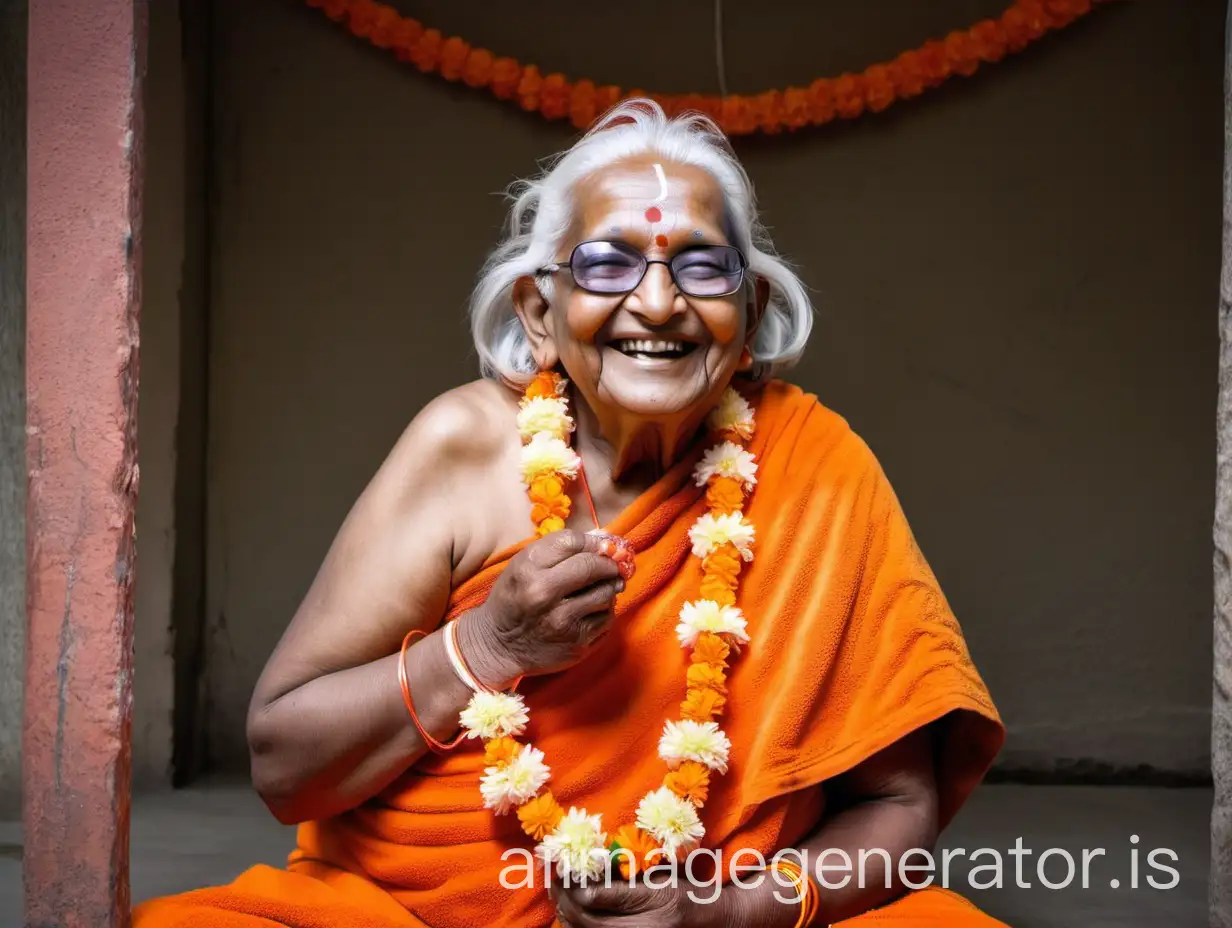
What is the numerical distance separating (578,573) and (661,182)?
75 centimetres

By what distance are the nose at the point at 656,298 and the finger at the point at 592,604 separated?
18.1 inches

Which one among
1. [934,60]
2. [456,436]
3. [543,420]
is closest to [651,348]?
[543,420]

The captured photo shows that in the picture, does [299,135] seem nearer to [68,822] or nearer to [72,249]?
[72,249]

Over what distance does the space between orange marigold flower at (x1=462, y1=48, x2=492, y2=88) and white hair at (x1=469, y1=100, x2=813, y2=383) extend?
1.44 metres

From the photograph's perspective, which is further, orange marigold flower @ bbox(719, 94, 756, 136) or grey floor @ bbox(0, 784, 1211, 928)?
orange marigold flower @ bbox(719, 94, 756, 136)

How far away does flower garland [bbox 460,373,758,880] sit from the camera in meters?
2.50

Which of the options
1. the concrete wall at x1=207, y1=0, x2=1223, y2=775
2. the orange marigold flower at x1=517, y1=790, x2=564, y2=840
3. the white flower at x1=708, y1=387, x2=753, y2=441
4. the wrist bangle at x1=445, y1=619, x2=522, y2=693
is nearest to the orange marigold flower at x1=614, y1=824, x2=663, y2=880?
the orange marigold flower at x1=517, y1=790, x2=564, y2=840

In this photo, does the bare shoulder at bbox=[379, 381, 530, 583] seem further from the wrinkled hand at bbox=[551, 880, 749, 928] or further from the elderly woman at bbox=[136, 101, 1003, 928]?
the wrinkled hand at bbox=[551, 880, 749, 928]

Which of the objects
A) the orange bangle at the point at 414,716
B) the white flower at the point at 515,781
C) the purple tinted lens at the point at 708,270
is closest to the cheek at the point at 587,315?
the purple tinted lens at the point at 708,270

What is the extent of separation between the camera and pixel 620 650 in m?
2.66

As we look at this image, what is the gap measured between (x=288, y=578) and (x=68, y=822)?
7.11 ft

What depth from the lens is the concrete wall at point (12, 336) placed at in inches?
134

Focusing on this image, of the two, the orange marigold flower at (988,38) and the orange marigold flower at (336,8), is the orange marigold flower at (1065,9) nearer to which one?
the orange marigold flower at (988,38)

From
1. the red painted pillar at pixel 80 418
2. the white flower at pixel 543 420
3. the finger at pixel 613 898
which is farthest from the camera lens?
the white flower at pixel 543 420
